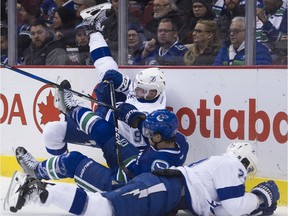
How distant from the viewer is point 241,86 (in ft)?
19.7

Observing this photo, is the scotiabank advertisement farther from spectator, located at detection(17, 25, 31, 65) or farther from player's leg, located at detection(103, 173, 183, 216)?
player's leg, located at detection(103, 173, 183, 216)

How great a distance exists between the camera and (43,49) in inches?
286

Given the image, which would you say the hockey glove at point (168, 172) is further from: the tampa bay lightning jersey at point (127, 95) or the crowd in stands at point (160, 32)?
the crowd in stands at point (160, 32)

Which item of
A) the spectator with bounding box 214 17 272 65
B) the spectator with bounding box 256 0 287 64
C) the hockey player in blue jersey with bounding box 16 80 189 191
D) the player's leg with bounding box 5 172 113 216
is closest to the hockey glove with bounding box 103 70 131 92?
the hockey player in blue jersey with bounding box 16 80 189 191

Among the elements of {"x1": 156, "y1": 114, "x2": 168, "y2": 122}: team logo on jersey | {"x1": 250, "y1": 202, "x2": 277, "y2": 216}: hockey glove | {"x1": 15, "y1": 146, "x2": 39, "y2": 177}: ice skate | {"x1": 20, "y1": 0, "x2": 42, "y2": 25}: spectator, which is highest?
{"x1": 20, "y1": 0, "x2": 42, "y2": 25}: spectator

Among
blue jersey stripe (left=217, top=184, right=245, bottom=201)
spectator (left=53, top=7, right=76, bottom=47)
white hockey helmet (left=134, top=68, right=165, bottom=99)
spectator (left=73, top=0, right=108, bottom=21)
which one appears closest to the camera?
blue jersey stripe (left=217, top=184, right=245, bottom=201)

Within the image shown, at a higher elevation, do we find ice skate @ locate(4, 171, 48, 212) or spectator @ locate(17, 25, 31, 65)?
spectator @ locate(17, 25, 31, 65)

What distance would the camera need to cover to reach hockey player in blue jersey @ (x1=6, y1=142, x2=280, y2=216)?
493cm

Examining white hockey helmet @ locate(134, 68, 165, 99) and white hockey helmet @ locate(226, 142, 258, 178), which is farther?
white hockey helmet @ locate(134, 68, 165, 99)

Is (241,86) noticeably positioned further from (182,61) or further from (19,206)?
(19,206)

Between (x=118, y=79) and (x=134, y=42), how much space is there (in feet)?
1.45

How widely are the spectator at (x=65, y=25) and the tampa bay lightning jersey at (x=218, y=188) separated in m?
2.06

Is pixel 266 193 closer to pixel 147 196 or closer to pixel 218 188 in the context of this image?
pixel 218 188

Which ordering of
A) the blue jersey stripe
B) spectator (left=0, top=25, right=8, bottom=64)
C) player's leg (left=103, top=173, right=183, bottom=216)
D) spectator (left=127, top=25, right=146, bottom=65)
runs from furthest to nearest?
spectator (left=0, top=25, right=8, bottom=64), spectator (left=127, top=25, right=146, bottom=65), the blue jersey stripe, player's leg (left=103, top=173, right=183, bottom=216)
